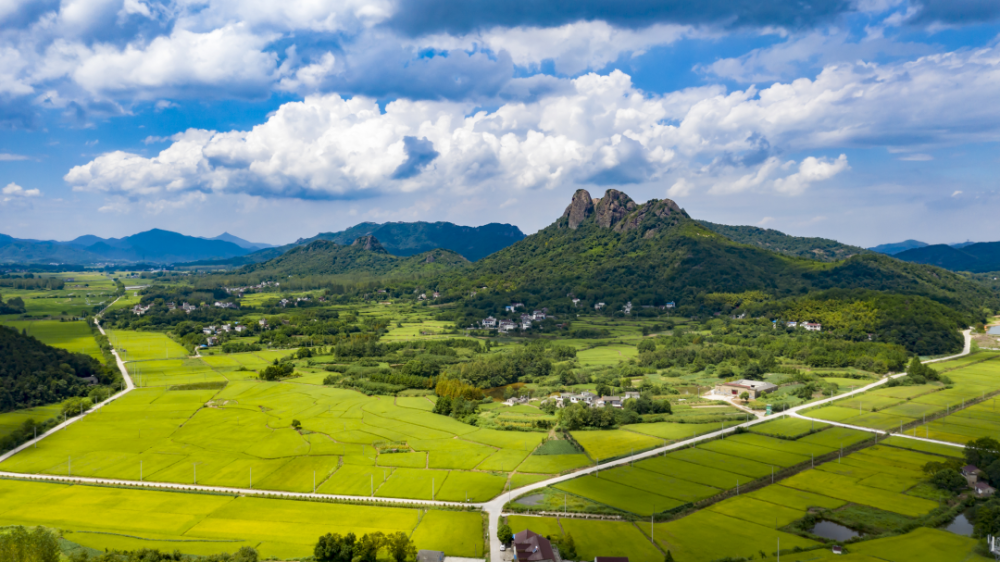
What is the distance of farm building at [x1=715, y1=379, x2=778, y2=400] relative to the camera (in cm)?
6700

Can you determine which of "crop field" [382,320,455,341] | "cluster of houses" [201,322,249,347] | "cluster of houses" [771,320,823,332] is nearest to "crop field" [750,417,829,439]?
"cluster of houses" [771,320,823,332]

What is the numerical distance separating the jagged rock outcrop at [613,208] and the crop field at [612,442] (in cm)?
13417

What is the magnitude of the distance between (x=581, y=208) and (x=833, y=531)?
163 meters

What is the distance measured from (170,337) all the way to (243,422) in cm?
6376

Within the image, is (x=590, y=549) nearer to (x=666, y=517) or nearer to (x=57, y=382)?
(x=666, y=517)

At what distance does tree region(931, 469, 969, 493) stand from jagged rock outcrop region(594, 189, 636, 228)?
14397 centimetres

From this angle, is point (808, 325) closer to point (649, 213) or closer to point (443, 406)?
point (443, 406)

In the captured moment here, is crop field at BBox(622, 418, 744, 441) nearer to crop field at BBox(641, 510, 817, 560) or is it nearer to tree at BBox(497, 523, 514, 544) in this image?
crop field at BBox(641, 510, 817, 560)

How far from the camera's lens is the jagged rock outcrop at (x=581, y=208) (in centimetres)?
19150

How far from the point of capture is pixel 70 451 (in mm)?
49875

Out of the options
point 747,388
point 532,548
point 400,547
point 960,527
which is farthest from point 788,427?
point 400,547

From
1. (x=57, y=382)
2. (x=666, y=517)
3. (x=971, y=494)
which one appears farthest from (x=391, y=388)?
(x=971, y=494)

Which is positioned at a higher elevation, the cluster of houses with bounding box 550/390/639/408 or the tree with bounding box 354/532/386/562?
the cluster of houses with bounding box 550/390/639/408

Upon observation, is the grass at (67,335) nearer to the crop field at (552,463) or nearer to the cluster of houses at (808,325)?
the crop field at (552,463)
